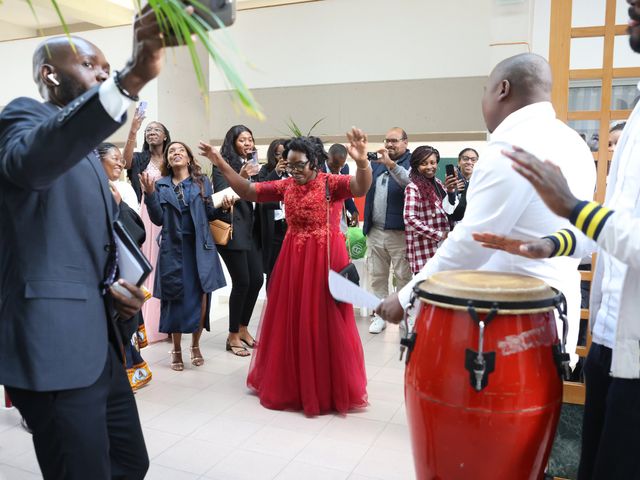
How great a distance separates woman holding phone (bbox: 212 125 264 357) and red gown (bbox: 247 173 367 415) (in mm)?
880

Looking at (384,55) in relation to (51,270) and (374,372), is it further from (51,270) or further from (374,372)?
(51,270)

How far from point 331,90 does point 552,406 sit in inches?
257

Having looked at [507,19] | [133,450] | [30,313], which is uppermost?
[507,19]

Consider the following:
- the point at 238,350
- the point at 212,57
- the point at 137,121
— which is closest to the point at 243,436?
the point at 238,350

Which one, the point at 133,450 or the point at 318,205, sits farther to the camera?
the point at 318,205

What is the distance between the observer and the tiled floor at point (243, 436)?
2.56m

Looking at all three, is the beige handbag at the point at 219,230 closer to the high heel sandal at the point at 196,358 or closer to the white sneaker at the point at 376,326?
the high heel sandal at the point at 196,358

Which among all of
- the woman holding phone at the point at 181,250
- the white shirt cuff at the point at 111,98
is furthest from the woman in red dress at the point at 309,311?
the white shirt cuff at the point at 111,98

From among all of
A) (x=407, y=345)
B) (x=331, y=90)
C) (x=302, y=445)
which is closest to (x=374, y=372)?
(x=302, y=445)

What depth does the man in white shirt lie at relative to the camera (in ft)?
5.62

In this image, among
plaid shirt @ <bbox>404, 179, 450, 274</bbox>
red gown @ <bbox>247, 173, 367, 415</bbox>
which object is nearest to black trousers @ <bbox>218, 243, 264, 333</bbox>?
red gown @ <bbox>247, 173, 367, 415</bbox>

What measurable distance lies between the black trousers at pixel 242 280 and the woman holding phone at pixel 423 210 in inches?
49.2

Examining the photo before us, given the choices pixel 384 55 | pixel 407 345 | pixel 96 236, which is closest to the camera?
pixel 96 236

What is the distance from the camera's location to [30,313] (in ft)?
4.41
